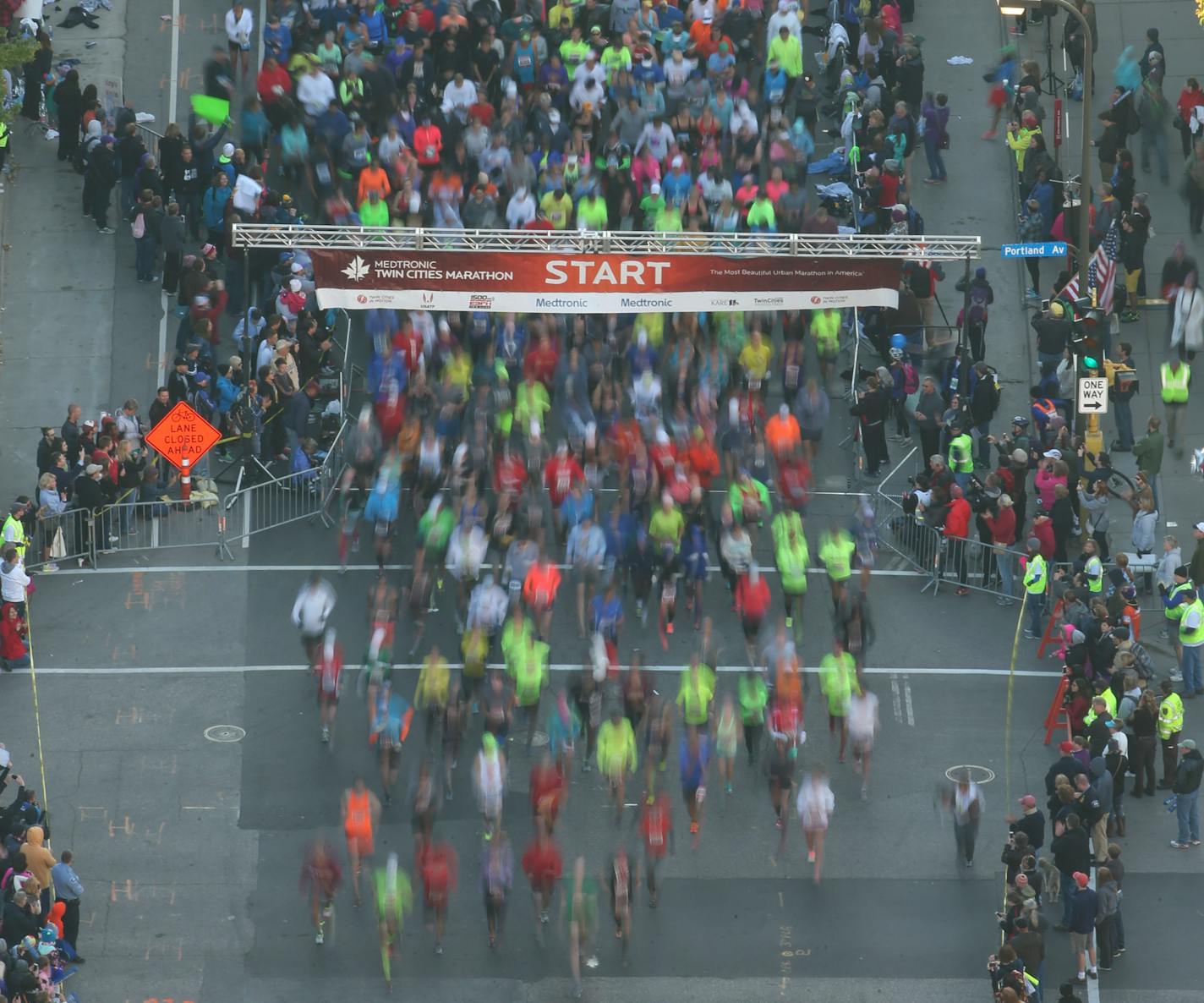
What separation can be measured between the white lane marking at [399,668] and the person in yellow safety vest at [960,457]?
3035 mm

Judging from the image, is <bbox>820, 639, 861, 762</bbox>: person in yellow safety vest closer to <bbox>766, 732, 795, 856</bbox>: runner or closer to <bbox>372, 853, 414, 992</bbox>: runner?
<bbox>766, 732, 795, 856</bbox>: runner

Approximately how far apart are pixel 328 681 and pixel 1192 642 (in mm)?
10363

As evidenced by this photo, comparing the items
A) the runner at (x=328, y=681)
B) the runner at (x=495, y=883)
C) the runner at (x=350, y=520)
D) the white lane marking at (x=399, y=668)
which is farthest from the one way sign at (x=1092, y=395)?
the runner at (x=495, y=883)

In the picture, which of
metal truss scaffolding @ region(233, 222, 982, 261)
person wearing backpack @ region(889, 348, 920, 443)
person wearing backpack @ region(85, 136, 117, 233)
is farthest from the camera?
person wearing backpack @ region(85, 136, 117, 233)

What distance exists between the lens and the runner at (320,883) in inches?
1201

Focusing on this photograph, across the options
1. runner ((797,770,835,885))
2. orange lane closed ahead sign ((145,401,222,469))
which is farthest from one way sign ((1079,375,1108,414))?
orange lane closed ahead sign ((145,401,222,469))

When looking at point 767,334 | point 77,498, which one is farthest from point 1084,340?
point 77,498

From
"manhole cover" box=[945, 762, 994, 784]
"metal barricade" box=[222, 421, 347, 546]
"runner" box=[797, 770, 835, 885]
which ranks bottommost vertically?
"runner" box=[797, 770, 835, 885]

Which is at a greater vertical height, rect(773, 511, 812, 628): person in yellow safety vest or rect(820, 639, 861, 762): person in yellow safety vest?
rect(773, 511, 812, 628): person in yellow safety vest

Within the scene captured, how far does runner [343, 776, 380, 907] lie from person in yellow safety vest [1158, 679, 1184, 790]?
29.5 ft

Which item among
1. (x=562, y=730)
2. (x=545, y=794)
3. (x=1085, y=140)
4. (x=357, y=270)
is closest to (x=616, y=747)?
(x=562, y=730)

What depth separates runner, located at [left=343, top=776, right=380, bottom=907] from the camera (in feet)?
103

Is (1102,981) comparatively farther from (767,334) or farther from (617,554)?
(767,334)

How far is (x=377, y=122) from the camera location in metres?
42.8
